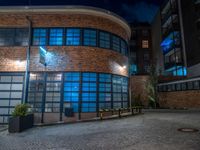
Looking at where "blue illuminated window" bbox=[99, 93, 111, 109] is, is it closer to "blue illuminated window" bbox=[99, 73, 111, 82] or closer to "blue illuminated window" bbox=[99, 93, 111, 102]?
"blue illuminated window" bbox=[99, 93, 111, 102]

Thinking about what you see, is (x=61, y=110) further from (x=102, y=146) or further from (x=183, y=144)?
(x=183, y=144)

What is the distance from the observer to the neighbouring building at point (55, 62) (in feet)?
39.9

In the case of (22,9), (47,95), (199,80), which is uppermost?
(22,9)

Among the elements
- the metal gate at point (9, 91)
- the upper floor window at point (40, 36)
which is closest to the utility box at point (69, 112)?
the metal gate at point (9, 91)

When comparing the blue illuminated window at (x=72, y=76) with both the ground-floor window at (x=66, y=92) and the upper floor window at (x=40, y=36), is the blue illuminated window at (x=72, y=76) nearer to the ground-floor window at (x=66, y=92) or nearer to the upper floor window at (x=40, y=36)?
the ground-floor window at (x=66, y=92)

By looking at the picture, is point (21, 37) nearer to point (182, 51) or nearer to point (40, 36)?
point (40, 36)

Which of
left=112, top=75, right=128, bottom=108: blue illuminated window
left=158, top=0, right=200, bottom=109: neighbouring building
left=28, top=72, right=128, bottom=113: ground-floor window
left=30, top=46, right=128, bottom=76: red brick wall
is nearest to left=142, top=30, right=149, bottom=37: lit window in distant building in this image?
left=158, top=0, right=200, bottom=109: neighbouring building

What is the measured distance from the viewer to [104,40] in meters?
14.0

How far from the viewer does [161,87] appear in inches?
895

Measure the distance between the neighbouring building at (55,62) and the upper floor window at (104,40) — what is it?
96mm

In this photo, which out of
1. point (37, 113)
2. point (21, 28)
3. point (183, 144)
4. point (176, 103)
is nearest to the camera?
point (183, 144)

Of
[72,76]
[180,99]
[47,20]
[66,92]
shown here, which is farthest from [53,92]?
[180,99]

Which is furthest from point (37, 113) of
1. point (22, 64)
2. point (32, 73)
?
point (22, 64)

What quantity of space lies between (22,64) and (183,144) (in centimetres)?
1209
